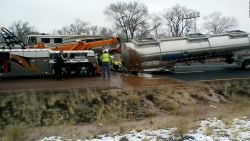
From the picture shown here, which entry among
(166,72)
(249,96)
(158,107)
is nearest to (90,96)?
(158,107)

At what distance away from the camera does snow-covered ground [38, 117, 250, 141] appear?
10.4 metres

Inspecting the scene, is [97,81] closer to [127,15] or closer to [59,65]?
[59,65]

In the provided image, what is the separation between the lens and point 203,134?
1089 centimetres

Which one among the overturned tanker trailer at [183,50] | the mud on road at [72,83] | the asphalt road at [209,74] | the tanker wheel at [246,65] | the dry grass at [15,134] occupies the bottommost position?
the dry grass at [15,134]

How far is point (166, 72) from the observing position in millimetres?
24703

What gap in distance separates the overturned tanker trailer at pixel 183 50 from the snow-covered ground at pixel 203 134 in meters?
11.0

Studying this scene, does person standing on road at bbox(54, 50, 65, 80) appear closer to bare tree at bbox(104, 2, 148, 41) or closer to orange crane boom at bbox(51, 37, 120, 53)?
orange crane boom at bbox(51, 37, 120, 53)

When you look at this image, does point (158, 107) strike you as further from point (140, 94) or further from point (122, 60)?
point (122, 60)

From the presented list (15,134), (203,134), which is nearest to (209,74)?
(203,134)

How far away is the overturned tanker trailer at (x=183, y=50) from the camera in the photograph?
23203 mm

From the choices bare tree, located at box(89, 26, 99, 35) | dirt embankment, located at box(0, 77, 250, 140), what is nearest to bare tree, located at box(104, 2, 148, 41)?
bare tree, located at box(89, 26, 99, 35)

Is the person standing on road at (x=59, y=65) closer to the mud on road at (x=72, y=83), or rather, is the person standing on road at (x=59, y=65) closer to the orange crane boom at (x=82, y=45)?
the mud on road at (x=72, y=83)

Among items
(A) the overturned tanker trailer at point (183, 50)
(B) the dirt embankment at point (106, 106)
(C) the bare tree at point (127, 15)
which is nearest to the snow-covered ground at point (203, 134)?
(B) the dirt embankment at point (106, 106)

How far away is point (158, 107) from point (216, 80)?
5.05 meters
